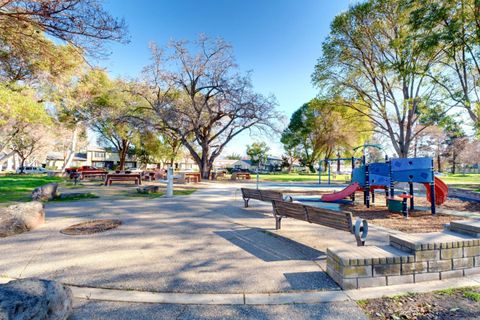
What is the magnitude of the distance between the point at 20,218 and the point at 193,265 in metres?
4.68

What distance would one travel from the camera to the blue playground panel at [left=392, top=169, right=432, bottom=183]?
27.2 feet

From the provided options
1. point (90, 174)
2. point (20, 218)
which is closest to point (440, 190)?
point (20, 218)

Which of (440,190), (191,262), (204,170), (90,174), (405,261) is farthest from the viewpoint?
(204,170)

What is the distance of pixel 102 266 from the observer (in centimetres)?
369

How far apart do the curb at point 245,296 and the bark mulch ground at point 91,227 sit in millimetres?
2893

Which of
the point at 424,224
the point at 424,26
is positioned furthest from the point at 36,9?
the point at 424,26

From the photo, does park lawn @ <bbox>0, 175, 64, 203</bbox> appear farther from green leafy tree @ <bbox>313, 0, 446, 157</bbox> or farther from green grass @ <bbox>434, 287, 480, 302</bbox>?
green leafy tree @ <bbox>313, 0, 446, 157</bbox>

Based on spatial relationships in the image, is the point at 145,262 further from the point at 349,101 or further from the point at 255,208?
the point at 349,101

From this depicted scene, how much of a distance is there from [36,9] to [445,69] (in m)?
23.9

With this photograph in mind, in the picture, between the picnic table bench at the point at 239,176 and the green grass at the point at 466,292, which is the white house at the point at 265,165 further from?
the green grass at the point at 466,292

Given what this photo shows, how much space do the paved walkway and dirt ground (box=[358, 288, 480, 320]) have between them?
0.81 ft

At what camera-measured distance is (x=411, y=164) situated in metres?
8.60

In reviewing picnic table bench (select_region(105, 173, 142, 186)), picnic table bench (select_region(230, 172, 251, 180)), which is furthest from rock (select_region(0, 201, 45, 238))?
picnic table bench (select_region(230, 172, 251, 180))

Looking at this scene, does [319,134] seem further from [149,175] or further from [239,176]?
[149,175]
